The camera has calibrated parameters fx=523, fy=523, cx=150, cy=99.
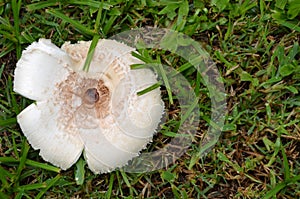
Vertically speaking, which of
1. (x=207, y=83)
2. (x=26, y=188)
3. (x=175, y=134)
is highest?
(x=207, y=83)

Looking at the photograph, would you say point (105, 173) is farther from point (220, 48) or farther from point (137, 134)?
point (220, 48)

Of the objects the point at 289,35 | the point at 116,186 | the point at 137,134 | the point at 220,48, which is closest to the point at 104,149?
the point at 137,134

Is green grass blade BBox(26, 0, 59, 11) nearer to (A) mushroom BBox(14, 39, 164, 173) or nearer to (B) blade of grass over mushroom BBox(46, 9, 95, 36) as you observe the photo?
(B) blade of grass over mushroom BBox(46, 9, 95, 36)

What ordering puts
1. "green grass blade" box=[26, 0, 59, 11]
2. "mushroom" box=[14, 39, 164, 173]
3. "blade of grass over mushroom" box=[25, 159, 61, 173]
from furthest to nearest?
"green grass blade" box=[26, 0, 59, 11] < "blade of grass over mushroom" box=[25, 159, 61, 173] < "mushroom" box=[14, 39, 164, 173]

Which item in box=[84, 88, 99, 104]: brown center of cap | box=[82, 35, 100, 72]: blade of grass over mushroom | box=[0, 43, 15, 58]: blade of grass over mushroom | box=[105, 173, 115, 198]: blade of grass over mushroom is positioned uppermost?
box=[82, 35, 100, 72]: blade of grass over mushroom

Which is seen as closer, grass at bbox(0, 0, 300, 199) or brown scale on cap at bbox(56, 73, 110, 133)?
brown scale on cap at bbox(56, 73, 110, 133)

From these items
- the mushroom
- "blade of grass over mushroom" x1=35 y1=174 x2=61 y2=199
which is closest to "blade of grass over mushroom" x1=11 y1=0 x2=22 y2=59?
the mushroom
